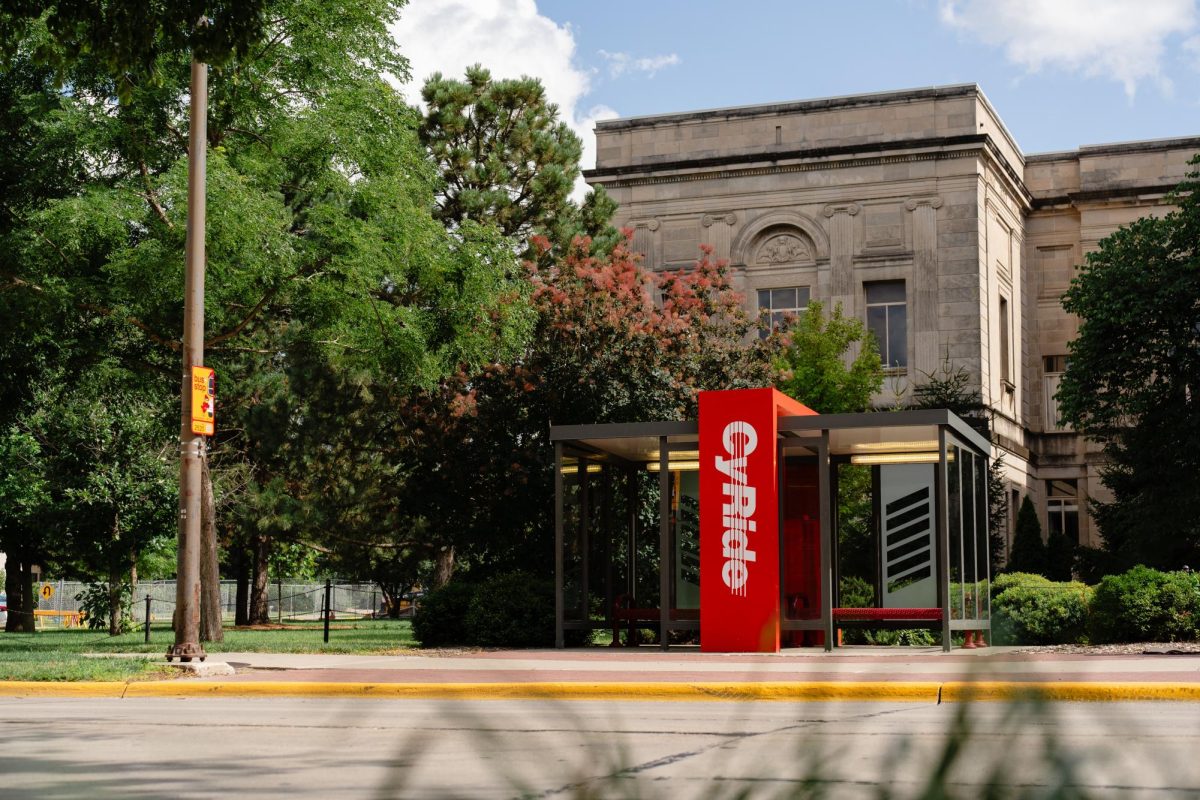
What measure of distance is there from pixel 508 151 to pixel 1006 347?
21.4 meters

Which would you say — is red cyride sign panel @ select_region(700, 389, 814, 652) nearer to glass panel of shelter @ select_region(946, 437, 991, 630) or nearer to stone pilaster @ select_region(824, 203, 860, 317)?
glass panel of shelter @ select_region(946, 437, 991, 630)

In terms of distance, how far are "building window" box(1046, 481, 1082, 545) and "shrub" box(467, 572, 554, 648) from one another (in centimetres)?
3605

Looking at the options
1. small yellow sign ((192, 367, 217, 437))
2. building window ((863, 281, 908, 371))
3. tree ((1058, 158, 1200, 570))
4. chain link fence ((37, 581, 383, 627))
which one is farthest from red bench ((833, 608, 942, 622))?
building window ((863, 281, 908, 371))

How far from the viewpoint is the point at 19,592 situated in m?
47.3

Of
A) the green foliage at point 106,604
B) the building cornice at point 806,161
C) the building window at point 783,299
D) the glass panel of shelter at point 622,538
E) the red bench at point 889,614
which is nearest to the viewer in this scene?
the red bench at point 889,614

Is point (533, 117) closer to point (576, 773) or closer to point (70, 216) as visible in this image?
point (70, 216)

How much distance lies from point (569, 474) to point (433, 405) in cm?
587

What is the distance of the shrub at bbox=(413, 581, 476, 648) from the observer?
2286 cm

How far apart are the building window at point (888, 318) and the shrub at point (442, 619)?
28.3 metres

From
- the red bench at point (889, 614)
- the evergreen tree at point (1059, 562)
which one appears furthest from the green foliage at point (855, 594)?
the evergreen tree at point (1059, 562)

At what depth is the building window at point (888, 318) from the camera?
4841 centimetres

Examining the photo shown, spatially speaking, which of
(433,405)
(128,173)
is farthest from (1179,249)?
(128,173)

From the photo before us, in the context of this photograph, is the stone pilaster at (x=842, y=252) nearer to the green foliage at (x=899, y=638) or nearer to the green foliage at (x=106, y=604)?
the green foliage at (x=899, y=638)

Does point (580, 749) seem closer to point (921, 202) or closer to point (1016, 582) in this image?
point (1016, 582)
